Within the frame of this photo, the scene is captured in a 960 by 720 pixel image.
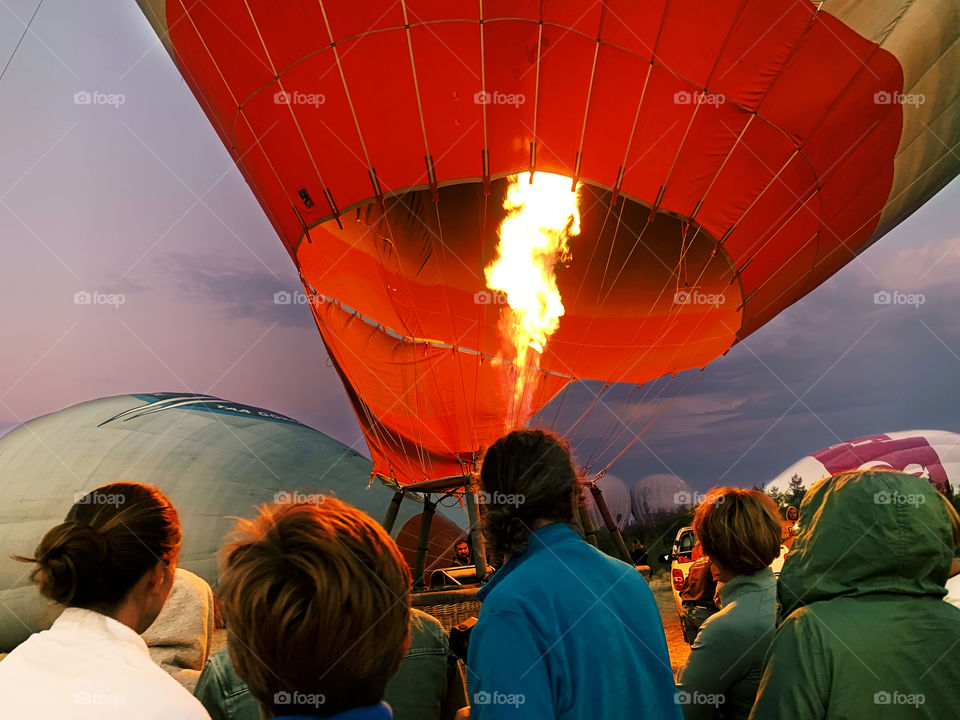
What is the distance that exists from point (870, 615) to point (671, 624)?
310 inches

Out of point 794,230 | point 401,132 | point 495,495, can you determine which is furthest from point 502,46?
point 495,495

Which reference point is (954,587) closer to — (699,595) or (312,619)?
(699,595)

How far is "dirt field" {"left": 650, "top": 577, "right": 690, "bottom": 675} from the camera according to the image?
687 centimetres

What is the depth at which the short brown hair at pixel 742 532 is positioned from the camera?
2408mm

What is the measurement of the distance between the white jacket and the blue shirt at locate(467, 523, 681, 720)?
2.03 ft

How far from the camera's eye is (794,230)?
7.20 metres

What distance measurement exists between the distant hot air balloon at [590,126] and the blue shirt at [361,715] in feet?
18.5

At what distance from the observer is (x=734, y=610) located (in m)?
2.32

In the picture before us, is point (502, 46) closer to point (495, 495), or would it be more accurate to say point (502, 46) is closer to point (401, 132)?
point (401, 132)

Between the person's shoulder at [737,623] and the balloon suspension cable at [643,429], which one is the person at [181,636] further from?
the balloon suspension cable at [643,429]

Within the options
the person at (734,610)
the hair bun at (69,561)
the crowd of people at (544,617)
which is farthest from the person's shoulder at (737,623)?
the hair bun at (69,561)

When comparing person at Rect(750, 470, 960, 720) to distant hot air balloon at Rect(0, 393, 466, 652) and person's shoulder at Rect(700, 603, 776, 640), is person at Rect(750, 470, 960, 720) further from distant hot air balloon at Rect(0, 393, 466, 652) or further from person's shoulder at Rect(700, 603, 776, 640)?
distant hot air balloon at Rect(0, 393, 466, 652)

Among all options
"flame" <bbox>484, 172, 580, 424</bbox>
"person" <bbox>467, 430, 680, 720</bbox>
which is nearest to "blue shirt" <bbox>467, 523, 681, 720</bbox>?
"person" <bbox>467, 430, 680, 720</bbox>

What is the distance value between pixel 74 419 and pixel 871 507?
2014 cm
